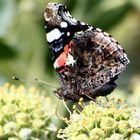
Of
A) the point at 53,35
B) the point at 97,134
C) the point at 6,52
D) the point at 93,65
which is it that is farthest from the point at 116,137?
the point at 6,52

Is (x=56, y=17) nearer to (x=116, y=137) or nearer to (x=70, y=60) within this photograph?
(x=70, y=60)

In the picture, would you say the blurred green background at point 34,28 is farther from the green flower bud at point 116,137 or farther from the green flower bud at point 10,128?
the green flower bud at point 116,137

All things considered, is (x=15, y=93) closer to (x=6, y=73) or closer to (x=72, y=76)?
(x=72, y=76)

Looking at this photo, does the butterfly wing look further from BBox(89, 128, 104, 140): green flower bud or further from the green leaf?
the green leaf

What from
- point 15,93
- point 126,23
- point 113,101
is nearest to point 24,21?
point 126,23

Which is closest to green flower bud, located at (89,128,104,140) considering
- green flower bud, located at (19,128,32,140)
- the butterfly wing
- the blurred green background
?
the butterfly wing

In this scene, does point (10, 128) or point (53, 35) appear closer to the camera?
point (10, 128)

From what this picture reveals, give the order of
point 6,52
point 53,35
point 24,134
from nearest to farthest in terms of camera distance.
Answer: point 24,134, point 53,35, point 6,52
